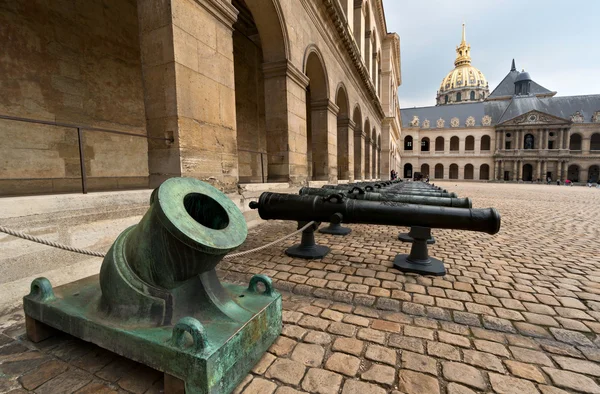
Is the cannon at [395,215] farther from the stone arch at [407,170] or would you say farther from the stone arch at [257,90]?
the stone arch at [407,170]

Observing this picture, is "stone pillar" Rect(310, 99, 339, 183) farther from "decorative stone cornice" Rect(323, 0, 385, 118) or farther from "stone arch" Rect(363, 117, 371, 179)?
"stone arch" Rect(363, 117, 371, 179)

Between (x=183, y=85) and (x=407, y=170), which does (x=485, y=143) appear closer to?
(x=407, y=170)

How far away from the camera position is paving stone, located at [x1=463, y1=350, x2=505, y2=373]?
161 centimetres

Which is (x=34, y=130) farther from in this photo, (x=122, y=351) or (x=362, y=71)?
(x=362, y=71)

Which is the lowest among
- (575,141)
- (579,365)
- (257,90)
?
(579,365)

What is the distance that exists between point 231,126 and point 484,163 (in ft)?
212

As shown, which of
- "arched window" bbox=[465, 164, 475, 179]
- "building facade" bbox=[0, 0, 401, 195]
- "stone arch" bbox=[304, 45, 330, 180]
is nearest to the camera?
"building facade" bbox=[0, 0, 401, 195]

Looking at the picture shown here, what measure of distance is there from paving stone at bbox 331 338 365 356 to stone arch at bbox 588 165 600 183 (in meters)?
73.0

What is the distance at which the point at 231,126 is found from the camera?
4859mm

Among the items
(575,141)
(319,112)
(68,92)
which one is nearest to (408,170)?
(575,141)

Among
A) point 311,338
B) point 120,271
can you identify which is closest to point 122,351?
point 120,271

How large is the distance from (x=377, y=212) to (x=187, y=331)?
7.70ft

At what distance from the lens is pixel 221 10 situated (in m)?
4.49

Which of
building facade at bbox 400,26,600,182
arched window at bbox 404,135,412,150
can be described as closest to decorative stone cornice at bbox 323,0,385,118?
arched window at bbox 404,135,412,150
